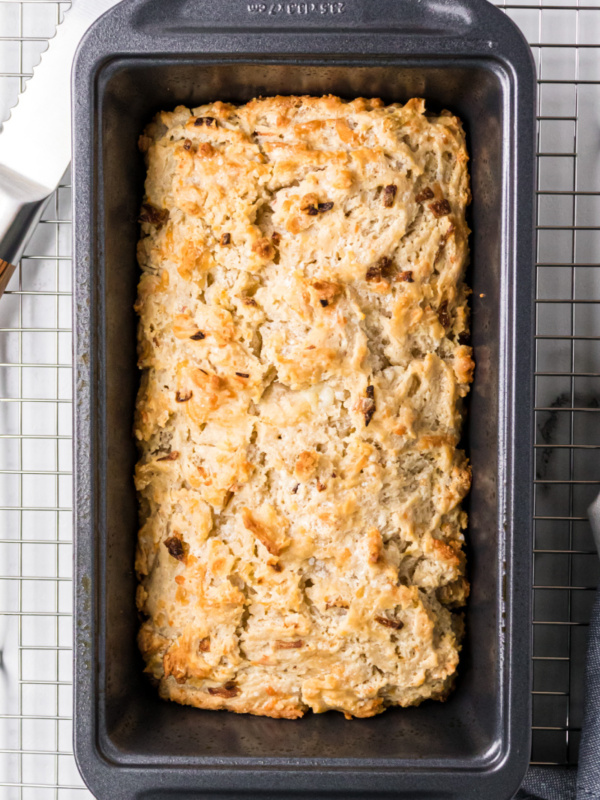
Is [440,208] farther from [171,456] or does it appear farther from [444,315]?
[171,456]

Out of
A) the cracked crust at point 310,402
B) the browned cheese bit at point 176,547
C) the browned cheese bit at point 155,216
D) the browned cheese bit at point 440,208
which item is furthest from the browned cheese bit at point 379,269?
the browned cheese bit at point 176,547

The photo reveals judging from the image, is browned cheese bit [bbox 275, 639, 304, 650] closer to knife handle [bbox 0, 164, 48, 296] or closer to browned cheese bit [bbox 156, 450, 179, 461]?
browned cheese bit [bbox 156, 450, 179, 461]

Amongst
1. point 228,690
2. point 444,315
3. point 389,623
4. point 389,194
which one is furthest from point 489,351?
point 228,690

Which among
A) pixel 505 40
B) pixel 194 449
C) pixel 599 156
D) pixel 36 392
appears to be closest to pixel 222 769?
pixel 194 449

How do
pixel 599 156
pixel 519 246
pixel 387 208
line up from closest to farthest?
pixel 519 246 < pixel 387 208 < pixel 599 156

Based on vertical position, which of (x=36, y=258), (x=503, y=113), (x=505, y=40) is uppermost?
(x=505, y=40)

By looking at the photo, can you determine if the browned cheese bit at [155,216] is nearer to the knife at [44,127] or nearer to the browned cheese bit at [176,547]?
the knife at [44,127]

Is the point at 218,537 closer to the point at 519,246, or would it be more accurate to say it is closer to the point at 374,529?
the point at 374,529
